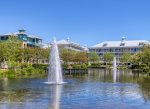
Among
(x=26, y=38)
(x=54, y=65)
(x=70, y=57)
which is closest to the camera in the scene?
(x=54, y=65)

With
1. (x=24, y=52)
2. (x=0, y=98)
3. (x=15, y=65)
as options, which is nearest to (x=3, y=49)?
(x=15, y=65)

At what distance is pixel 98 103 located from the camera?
30969 millimetres

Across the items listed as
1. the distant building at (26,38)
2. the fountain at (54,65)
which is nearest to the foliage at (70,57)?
the distant building at (26,38)

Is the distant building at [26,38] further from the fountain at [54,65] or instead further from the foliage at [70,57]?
the fountain at [54,65]

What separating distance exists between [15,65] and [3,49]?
4923 millimetres

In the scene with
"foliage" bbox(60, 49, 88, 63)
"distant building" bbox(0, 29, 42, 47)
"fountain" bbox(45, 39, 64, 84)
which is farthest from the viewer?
"distant building" bbox(0, 29, 42, 47)

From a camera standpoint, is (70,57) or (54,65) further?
(70,57)

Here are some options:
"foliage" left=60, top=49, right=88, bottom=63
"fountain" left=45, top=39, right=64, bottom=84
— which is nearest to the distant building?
"foliage" left=60, top=49, right=88, bottom=63

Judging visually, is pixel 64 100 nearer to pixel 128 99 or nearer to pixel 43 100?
pixel 43 100

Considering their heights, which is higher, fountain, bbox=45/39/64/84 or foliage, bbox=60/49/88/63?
foliage, bbox=60/49/88/63

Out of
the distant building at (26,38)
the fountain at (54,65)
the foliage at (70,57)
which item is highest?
the distant building at (26,38)

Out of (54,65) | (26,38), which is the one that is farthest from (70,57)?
(54,65)

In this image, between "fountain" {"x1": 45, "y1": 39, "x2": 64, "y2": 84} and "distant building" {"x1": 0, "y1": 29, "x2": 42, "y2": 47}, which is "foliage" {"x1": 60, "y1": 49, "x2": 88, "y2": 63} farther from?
"fountain" {"x1": 45, "y1": 39, "x2": 64, "y2": 84}

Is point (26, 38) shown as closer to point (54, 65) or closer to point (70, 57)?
point (70, 57)
